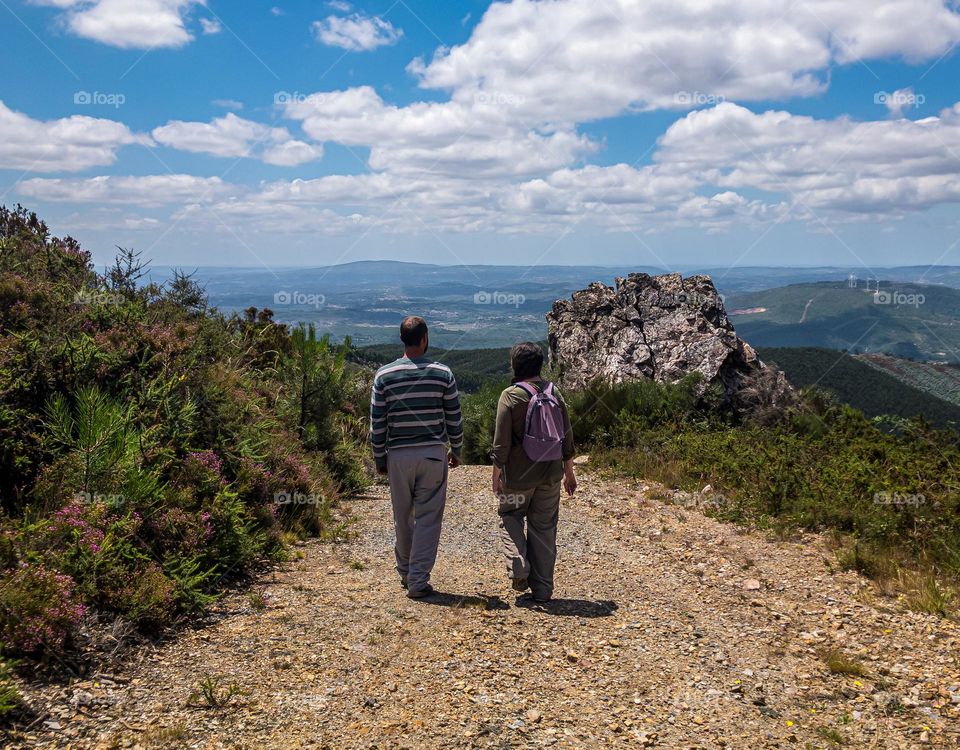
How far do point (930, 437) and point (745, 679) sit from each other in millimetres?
6205

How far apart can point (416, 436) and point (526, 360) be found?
110 cm

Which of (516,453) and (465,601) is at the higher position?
(516,453)

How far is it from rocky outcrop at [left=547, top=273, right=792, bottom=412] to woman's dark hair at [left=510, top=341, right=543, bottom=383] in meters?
8.35

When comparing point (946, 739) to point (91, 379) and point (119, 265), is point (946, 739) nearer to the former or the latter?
point (91, 379)

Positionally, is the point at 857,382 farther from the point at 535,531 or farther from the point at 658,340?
the point at 535,531

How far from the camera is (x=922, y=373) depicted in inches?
1267

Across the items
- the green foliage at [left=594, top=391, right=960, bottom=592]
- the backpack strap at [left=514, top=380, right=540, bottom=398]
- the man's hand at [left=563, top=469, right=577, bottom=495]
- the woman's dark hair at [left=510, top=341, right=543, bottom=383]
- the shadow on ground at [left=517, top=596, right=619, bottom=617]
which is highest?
the woman's dark hair at [left=510, top=341, right=543, bottom=383]

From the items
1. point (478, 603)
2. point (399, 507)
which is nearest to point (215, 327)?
point (399, 507)

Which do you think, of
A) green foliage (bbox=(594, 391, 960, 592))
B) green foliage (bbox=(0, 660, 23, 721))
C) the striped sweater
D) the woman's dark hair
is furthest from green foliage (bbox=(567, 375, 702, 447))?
green foliage (bbox=(0, 660, 23, 721))

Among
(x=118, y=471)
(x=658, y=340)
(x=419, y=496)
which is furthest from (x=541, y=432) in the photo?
(x=658, y=340)

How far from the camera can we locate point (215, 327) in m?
9.45

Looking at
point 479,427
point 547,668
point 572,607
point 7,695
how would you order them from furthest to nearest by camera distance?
point 479,427 < point 572,607 < point 547,668 < point 7,695

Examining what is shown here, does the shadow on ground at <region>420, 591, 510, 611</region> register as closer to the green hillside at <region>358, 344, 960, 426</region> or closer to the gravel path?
the gravel path

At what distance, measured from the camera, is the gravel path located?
353cm
